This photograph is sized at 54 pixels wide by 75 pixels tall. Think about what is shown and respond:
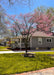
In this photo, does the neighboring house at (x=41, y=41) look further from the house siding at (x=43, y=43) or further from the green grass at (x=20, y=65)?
the green grass at (x=20, y=65)

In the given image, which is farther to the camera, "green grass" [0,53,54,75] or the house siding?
the house siding

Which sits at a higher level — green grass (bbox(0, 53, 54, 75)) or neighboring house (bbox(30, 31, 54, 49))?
neighboring house (bbox(30, 31, 54, 49))

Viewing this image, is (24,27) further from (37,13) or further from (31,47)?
(31,47)

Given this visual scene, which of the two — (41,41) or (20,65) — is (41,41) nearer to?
(41,41)

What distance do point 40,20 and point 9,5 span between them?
23.2ft

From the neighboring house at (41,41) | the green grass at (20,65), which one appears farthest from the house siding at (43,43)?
the green grass at (20,65)

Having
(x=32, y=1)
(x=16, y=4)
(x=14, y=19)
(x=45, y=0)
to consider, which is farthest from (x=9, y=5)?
(x=14, y=19)

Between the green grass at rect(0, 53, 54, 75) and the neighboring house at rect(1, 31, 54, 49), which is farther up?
the neighboring house at rect(1, 31, 54, 49)

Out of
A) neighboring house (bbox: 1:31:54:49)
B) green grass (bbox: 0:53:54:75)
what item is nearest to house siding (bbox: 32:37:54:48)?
neighboring house (bbox: 1:31:54:49)

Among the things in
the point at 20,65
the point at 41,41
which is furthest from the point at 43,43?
the point at 20,65

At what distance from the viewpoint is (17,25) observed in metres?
12.5

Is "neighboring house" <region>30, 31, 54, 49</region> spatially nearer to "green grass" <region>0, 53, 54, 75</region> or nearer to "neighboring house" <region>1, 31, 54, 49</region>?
"neighboring house" <region>1, 31, 54, 49</region>

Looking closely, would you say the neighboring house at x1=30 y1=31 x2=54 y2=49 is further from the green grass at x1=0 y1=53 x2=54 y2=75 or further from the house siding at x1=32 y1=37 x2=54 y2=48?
the green grass at x1=0 y1=53 x2=54 y2=75

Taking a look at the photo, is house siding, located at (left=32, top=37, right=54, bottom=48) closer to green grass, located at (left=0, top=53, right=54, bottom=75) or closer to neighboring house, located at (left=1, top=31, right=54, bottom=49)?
neighboring house, located at (left=1, top=31, right=54, bottom=49)
